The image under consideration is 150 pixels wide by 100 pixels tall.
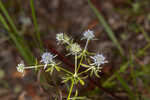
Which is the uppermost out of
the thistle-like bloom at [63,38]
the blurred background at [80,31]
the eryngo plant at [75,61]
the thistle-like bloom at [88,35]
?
the blurred background at [80,31]

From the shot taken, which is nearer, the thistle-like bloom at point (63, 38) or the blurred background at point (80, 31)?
the thistle-like bloom at point (63, 38)

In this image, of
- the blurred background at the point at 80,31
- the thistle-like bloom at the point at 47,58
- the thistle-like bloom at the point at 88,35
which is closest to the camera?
the thistle-like bloom at the point at 47,58

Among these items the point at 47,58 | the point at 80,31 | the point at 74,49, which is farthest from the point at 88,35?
the point at 80,31

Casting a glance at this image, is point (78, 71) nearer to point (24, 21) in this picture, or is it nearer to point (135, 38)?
point (135, 38)

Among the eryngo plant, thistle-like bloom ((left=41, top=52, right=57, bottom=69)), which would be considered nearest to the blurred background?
the eryngo plant

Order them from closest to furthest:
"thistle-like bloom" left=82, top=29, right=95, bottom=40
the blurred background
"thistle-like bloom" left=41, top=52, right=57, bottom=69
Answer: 1. "thistle-like bloom" left=41, top=52, right=57, bottom=69
2. "thistle-like bloom" left=82, top=29, right=95, bottom=40
3. the blurred background

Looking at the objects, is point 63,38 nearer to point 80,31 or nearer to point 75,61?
point 75,61

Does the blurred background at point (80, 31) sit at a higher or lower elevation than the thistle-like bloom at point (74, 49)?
higher

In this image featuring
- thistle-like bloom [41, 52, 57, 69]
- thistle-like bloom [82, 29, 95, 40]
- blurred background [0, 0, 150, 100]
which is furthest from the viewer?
blurred background [0, 0, 150, 100]

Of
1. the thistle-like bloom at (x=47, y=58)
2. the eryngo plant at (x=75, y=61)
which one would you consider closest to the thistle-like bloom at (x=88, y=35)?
the eryngo plant at (x=75, y=61)

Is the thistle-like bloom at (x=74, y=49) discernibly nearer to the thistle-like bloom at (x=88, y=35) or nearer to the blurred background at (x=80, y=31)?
the thistle-like bloom at (x=88, y=35)

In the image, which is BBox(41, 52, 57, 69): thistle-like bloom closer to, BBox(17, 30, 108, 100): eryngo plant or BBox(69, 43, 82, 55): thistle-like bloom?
BBox(17, 30, 108, 100): eryngo plant
